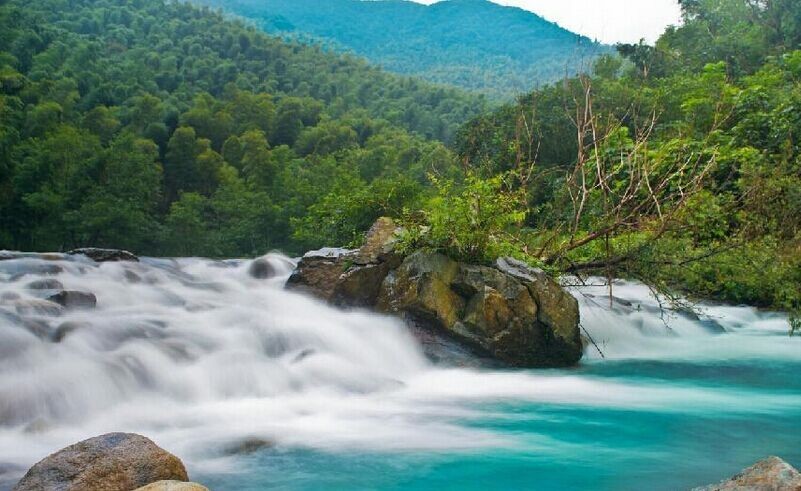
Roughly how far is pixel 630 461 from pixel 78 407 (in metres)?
5.37

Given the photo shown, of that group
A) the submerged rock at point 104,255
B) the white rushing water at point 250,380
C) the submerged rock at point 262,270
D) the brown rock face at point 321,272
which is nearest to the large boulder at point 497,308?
the white rushing water at point 250,380

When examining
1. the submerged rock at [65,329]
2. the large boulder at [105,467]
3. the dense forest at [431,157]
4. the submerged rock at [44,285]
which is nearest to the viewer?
the large boulder at [105,467]

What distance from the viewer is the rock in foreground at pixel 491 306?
1077 centimetres

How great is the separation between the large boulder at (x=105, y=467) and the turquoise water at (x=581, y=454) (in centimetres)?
94

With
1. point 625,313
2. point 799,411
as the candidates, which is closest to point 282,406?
point 799,411

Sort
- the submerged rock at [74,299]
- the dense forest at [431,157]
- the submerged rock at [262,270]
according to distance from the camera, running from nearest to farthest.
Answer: the submerged rock at [74,299] → the dense forest at [431,157] → the submerged rock at [262,270]

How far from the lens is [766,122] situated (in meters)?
19.8

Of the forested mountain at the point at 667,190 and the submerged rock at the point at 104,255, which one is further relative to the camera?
the submerged rock at the point at 104,255

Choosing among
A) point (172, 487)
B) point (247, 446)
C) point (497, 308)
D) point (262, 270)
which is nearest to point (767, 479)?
point (172, 487)

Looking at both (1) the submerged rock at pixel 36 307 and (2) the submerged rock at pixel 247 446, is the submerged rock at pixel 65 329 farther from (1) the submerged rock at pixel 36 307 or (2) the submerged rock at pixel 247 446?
(2) the submerged rock at pixel 247 446

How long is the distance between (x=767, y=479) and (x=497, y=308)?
6782mm

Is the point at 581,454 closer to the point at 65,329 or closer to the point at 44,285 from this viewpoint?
the point at 65,329

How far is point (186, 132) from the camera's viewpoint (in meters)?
59.1

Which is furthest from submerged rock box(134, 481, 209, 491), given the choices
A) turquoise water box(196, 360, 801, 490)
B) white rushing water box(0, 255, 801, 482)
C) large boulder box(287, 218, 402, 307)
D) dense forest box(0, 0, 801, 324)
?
large boulder box(287, 218, 402, 307)
